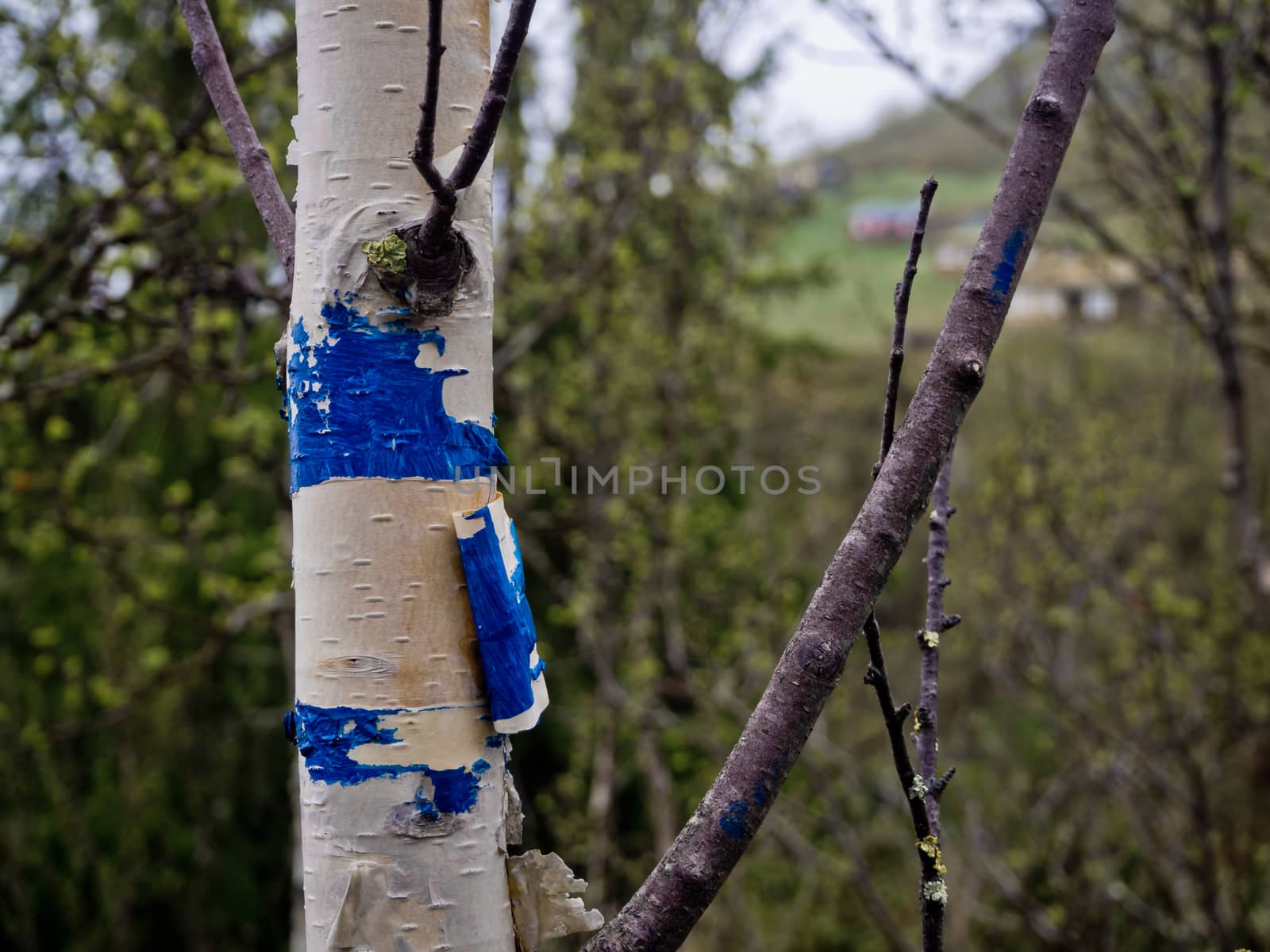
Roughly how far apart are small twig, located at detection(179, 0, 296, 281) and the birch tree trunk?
0.27 ft

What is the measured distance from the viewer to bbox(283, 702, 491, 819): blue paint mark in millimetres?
966

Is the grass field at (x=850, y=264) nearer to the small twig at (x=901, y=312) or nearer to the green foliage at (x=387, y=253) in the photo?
the small twig at (x=901, y=312)

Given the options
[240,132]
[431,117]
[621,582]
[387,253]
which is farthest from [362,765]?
[621,582]

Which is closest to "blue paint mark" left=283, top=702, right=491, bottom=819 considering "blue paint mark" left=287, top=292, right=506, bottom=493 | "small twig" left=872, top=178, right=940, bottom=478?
"blue paint mark" left=287, top=292, right=506, bottom=493

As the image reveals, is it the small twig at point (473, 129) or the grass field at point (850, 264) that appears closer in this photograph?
the small twig at point (473, 129)

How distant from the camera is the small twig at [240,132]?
112cm

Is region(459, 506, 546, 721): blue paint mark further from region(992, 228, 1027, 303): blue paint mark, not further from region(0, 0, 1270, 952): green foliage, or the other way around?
region(0, 0, 1270, 952): green foliage

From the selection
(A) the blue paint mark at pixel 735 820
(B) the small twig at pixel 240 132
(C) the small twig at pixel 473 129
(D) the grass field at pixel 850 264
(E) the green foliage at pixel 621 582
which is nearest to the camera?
(C) the small twig at pixel 473 129

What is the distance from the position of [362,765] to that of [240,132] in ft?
2.48

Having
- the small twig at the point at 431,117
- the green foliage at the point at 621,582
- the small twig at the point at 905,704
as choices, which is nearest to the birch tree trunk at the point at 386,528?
the small twig at the point at 431,117

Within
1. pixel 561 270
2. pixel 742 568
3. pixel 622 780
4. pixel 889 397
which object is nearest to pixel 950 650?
pixel 742 568

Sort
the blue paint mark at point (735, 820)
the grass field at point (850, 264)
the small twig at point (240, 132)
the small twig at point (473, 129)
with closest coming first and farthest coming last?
the small twig at point (473, 129), the blue paint mark at point (735, 820), the small twig at point (240, 132), the grass field at point (850, 264)

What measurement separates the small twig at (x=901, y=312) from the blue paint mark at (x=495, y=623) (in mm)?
399

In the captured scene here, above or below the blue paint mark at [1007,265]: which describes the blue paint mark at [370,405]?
below
